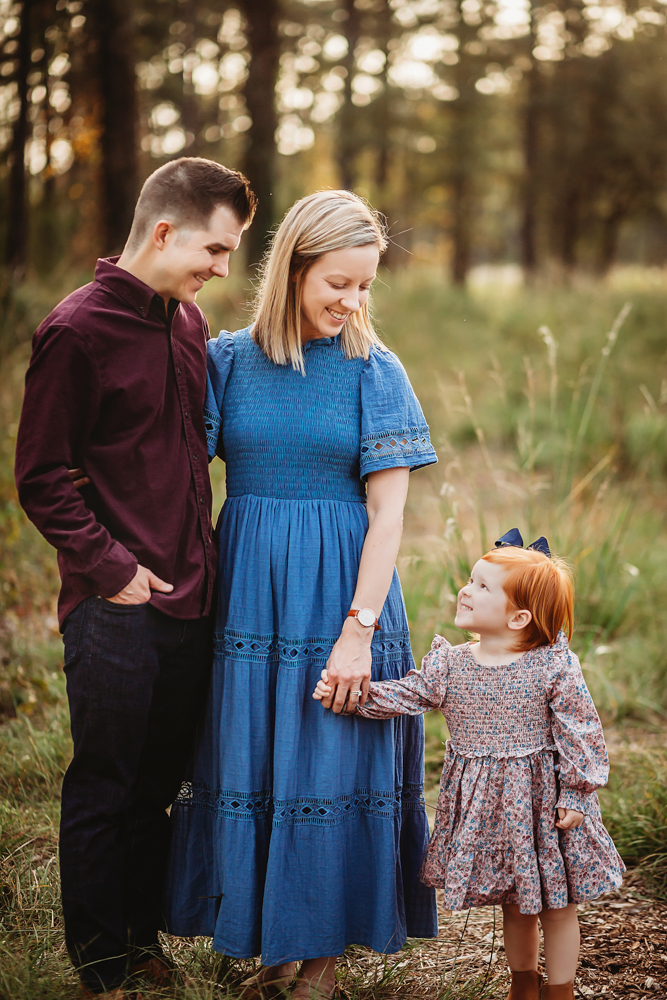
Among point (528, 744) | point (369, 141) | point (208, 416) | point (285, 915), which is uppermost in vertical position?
point (369, 141)

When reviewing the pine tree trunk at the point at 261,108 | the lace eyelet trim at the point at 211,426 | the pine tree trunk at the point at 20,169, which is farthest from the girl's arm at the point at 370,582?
the pine tree trunk at the point at 261,108

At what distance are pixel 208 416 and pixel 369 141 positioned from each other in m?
15.9

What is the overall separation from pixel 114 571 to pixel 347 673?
58 cm

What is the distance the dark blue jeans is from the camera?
6.47 ft

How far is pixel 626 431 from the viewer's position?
7.89 m

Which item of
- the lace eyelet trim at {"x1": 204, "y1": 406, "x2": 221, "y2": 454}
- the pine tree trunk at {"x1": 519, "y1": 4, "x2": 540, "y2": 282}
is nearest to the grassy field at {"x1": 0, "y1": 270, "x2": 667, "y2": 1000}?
the lace eyelet trim at {"x1": 204, "y1": 406, "x2": 221, "y2": 454}

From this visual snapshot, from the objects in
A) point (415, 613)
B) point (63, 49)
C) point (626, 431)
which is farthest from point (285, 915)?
point (63, 49)

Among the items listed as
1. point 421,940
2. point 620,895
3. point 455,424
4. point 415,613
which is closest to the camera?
point 421,940

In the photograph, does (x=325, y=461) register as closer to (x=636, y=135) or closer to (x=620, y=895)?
(x=620, y=895)

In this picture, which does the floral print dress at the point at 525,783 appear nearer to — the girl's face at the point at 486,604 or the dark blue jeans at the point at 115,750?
the girl's face at the point at 486,604

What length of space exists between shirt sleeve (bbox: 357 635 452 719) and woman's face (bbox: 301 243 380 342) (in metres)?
0.82

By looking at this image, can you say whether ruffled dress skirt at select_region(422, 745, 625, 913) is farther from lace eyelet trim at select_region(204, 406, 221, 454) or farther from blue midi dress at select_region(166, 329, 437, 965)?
lace eyelet trim at select_region(204, 406, 221, 454)

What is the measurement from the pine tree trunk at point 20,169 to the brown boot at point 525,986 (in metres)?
6.48

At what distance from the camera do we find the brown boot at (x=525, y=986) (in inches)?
85.0
